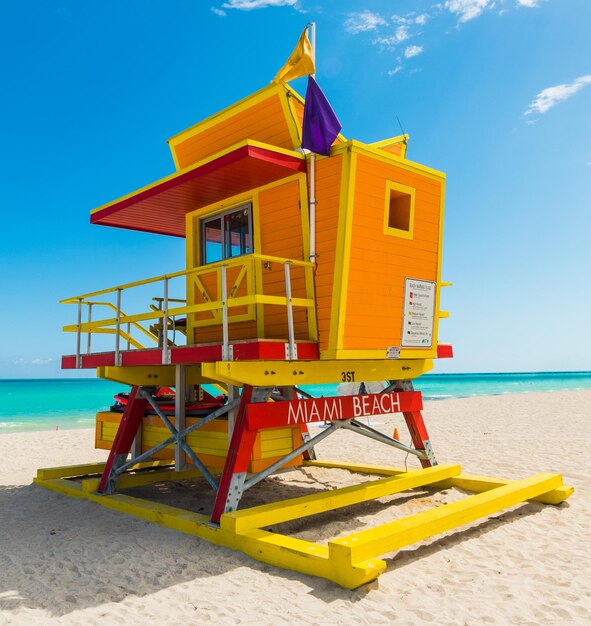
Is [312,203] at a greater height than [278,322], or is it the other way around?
[312,203]

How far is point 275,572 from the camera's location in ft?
20.7

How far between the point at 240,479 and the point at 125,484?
355cm

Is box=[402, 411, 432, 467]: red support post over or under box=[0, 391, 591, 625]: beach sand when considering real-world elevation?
over

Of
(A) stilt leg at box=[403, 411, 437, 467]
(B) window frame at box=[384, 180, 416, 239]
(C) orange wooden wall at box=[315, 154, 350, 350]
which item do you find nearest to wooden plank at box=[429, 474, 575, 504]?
(A) stilt leg at box=[403, 411, 437, 467]

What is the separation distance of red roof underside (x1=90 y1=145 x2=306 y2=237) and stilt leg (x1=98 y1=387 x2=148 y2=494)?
3.02 m

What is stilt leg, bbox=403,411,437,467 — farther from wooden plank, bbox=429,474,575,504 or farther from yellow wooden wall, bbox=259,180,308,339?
yellow wooden wall, bbox=259,180,308,339

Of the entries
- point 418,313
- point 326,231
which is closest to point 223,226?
point 326,231

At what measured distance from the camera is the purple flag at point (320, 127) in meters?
8.11

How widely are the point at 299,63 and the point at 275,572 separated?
6.67 meters

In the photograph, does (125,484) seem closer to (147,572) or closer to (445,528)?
(147,572)

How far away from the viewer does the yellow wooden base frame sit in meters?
6.01

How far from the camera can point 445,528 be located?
7.20m

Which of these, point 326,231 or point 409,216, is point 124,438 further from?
point 409,216

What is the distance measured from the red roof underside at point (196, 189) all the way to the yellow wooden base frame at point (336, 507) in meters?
4.46
